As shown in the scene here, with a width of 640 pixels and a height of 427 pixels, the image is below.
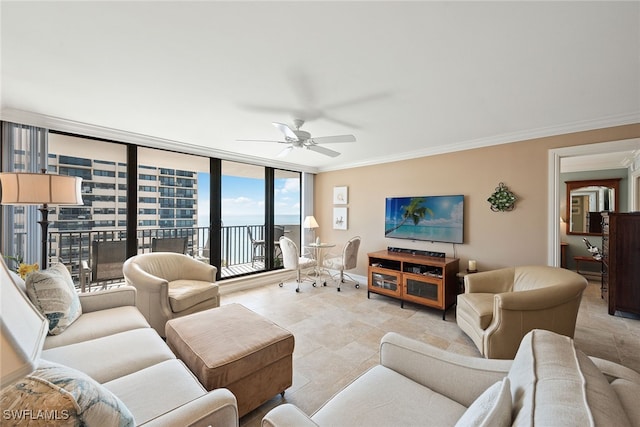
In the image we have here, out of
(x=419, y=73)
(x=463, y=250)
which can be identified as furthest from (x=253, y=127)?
(x=463, y=250)

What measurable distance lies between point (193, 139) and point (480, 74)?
3.43 metres

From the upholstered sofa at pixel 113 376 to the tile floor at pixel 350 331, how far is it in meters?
0.68

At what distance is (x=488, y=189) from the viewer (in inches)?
138

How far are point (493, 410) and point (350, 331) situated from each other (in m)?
2.31

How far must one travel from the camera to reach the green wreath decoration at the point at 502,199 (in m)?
3.29

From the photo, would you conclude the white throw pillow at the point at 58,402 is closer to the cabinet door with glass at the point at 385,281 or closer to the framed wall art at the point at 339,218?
the cabinet door with glass at the point at 385,281

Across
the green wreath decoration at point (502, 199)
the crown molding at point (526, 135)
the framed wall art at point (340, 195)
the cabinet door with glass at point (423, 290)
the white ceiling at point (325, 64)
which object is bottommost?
the cabinet door with glass at point (423, 290)

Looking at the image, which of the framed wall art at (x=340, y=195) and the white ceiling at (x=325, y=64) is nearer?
the white ceiling at (x=325, y=64)

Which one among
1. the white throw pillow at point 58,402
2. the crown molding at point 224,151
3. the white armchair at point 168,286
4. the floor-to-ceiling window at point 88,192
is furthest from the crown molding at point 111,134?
the white throw pillow at point 58,402

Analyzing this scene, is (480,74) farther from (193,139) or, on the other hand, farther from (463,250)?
(193,139)

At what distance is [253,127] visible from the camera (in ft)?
10.0

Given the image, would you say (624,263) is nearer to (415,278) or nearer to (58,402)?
(415,278)

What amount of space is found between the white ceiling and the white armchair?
168cm

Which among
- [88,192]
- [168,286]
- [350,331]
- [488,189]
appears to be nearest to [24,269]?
[168,286]
